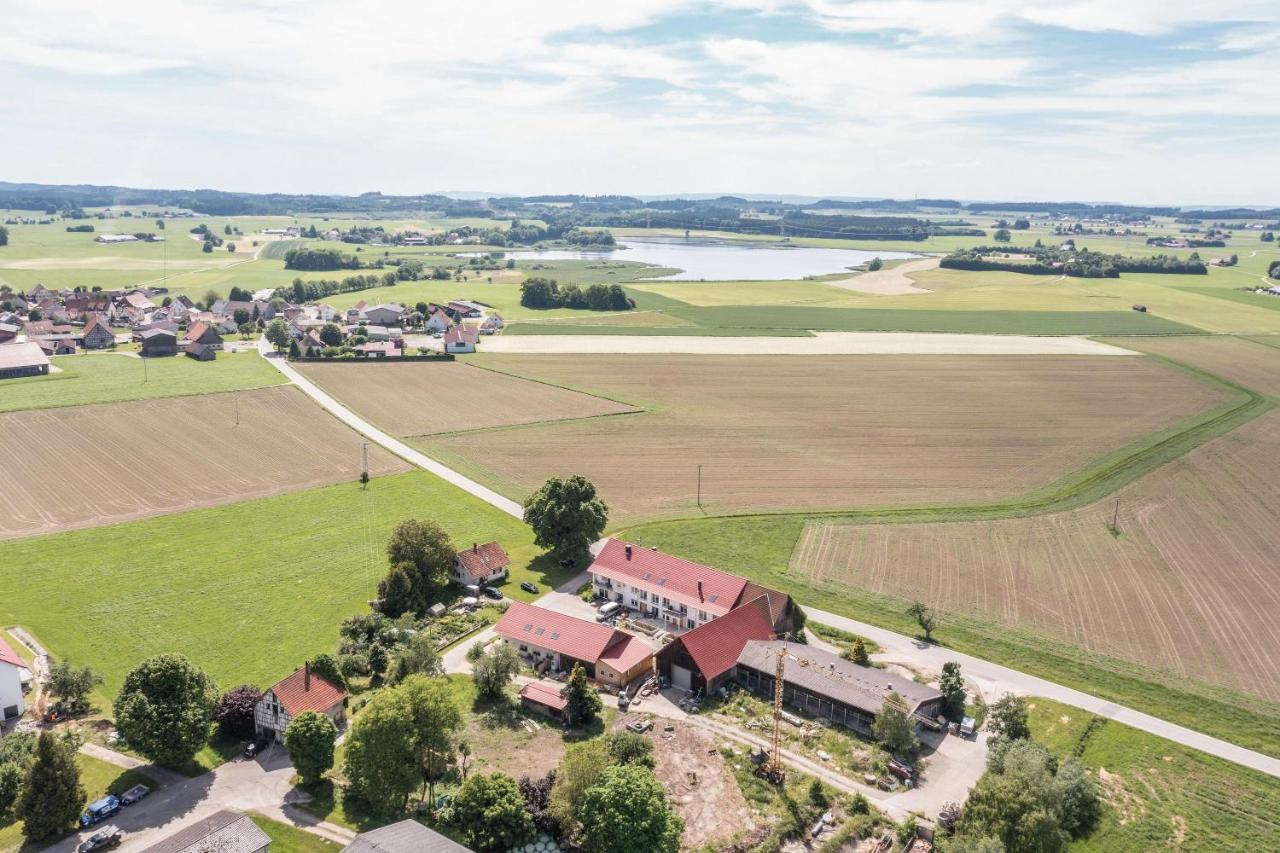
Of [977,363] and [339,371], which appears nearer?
[339,371]

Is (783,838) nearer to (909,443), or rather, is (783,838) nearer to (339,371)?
(909,443)

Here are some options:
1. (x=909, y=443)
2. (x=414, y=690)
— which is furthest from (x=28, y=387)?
(x=909, y=443)

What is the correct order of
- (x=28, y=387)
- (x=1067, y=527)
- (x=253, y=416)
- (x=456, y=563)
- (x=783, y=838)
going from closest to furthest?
(x=783, y=838)
(x=456, y=563)
(x=1067, y=527)
(x=253, y=416)
(x=28, y=387)

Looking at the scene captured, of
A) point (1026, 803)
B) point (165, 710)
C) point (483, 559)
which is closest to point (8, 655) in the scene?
point (165, 710)

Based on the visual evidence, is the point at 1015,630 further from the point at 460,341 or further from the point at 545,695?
the point at 460,341

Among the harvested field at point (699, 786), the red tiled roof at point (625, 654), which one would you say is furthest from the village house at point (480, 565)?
the harvested field at point (699, 786)
